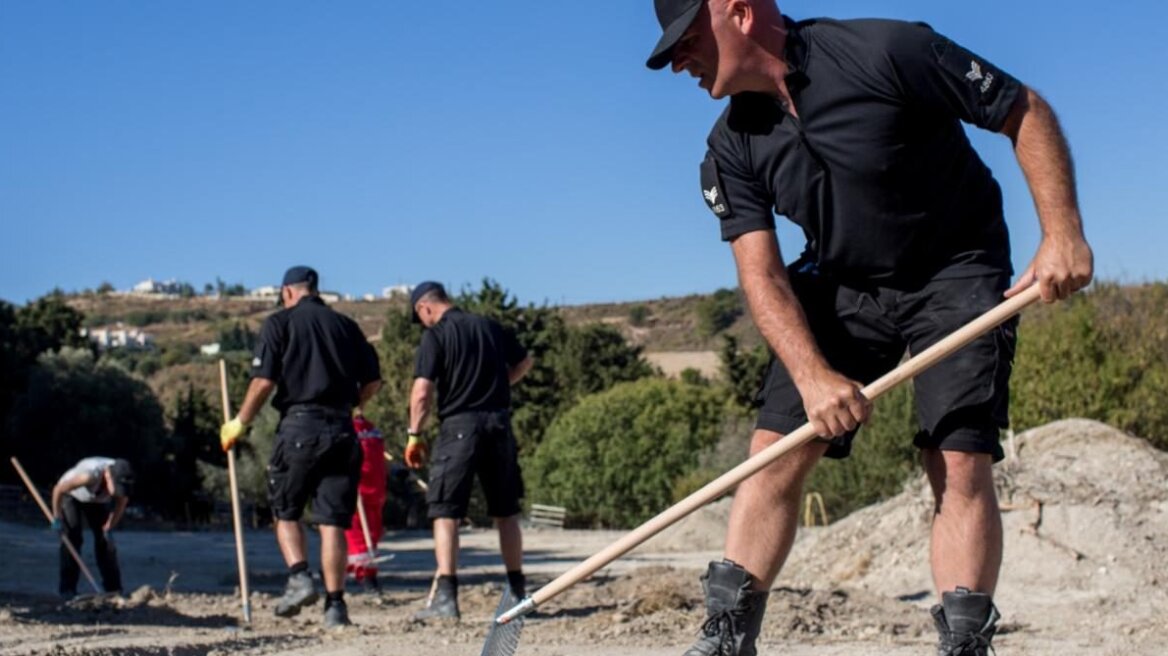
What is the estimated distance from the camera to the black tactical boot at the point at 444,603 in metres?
8.77

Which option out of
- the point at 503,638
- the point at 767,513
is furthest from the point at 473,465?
the point at 767,513

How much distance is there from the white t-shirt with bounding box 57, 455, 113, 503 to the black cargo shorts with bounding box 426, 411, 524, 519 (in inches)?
183

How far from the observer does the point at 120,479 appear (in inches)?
505

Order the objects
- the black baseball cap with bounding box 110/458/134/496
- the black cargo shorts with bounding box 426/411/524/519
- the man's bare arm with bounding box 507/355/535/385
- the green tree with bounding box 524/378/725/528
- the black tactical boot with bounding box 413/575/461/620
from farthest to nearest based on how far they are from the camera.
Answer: the green tree with bounding box 524/378/725/528 → the black baseball cap with bounding box 110/458/134/496 → the man's bare arm with bounding box 507/355/535/385 → the black cargo shorts with bounding box 426/411/524/519 → the black tactical boot with bounding box 413/575/461/620

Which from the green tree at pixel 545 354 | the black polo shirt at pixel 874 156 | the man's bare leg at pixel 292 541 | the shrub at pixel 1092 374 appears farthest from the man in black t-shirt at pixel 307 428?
the green tree at pixel 545 354

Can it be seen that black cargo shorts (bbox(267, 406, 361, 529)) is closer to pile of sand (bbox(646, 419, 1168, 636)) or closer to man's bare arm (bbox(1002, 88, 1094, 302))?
pile of sand (bbox(646, 419, 1168, 636))

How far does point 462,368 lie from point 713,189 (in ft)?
16.3

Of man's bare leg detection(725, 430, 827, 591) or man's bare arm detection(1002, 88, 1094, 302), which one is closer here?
man's bare arm detection(1002, 88, 1094, 302)

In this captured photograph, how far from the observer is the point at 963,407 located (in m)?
4.29

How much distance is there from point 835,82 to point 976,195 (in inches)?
22.0

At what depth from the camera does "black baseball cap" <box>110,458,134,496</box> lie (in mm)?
12797

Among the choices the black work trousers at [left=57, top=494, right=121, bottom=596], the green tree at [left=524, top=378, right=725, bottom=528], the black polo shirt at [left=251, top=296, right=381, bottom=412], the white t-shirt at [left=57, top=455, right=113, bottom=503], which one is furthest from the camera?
the green tree at [left=524, top=378, right=725, bottom=528]

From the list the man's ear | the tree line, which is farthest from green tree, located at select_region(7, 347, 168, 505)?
the man's ear

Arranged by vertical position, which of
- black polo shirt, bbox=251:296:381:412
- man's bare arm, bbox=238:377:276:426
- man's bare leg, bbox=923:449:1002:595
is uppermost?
black polo shirt, bbox=251:296:381:412
